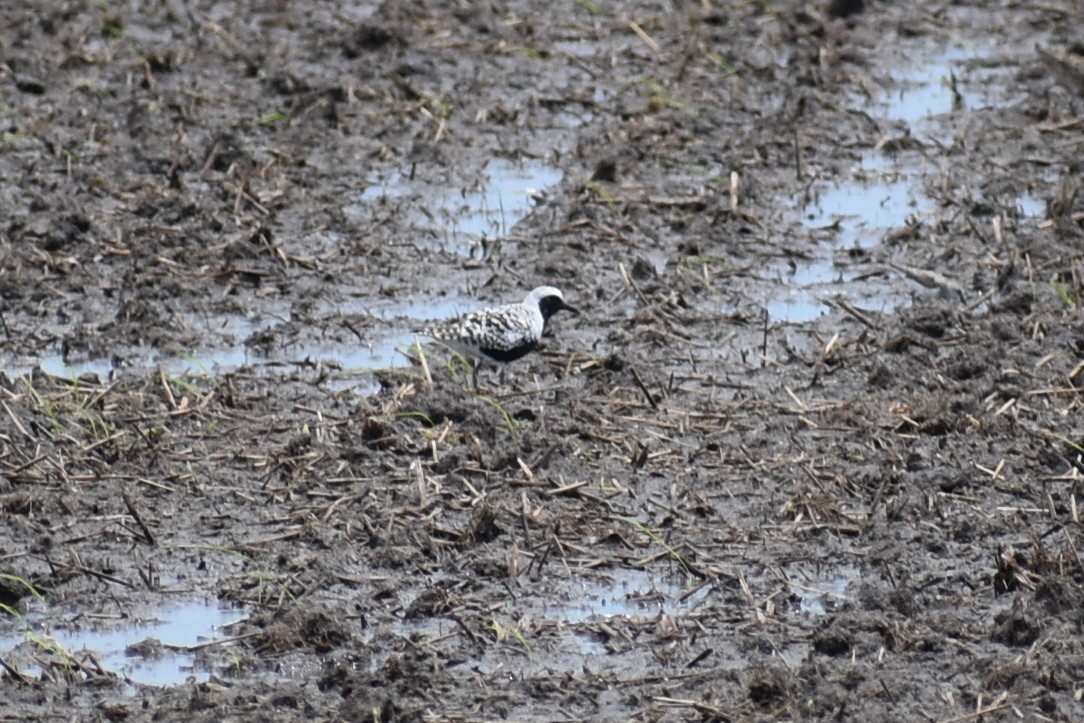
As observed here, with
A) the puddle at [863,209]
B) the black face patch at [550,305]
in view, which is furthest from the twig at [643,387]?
the puddle at [863,209]

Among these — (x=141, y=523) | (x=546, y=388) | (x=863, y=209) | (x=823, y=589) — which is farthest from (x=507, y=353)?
(x=863, y=209)

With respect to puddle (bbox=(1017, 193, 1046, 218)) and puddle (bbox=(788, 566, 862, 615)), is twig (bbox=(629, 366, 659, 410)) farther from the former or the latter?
puddle (bbox=(1017, 193, 1046, 218))

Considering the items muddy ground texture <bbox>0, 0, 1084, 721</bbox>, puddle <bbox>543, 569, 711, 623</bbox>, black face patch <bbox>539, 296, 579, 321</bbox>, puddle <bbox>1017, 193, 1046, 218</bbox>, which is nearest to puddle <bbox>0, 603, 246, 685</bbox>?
muddy ground texture <bbox>0, 0, 1084, 721</bbox>

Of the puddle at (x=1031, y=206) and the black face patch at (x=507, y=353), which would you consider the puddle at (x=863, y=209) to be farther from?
the black face patch at (x=507, y=353)

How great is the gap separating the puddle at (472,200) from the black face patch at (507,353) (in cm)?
199

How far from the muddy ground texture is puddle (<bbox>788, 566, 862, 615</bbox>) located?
0.9 inches

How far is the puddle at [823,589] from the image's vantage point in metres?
7.66

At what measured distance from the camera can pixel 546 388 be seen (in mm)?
9852

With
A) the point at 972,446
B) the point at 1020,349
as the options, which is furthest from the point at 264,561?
the point at 1020,349

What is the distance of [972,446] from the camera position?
353 inches

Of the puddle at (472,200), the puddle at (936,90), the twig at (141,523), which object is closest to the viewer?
the twig at (141,523)

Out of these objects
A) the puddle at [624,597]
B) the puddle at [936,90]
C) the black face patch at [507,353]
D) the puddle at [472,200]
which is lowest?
the puddle at [936,90]

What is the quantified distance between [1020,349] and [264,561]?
4.24 meters

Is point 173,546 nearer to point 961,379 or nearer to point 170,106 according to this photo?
point 961,379
